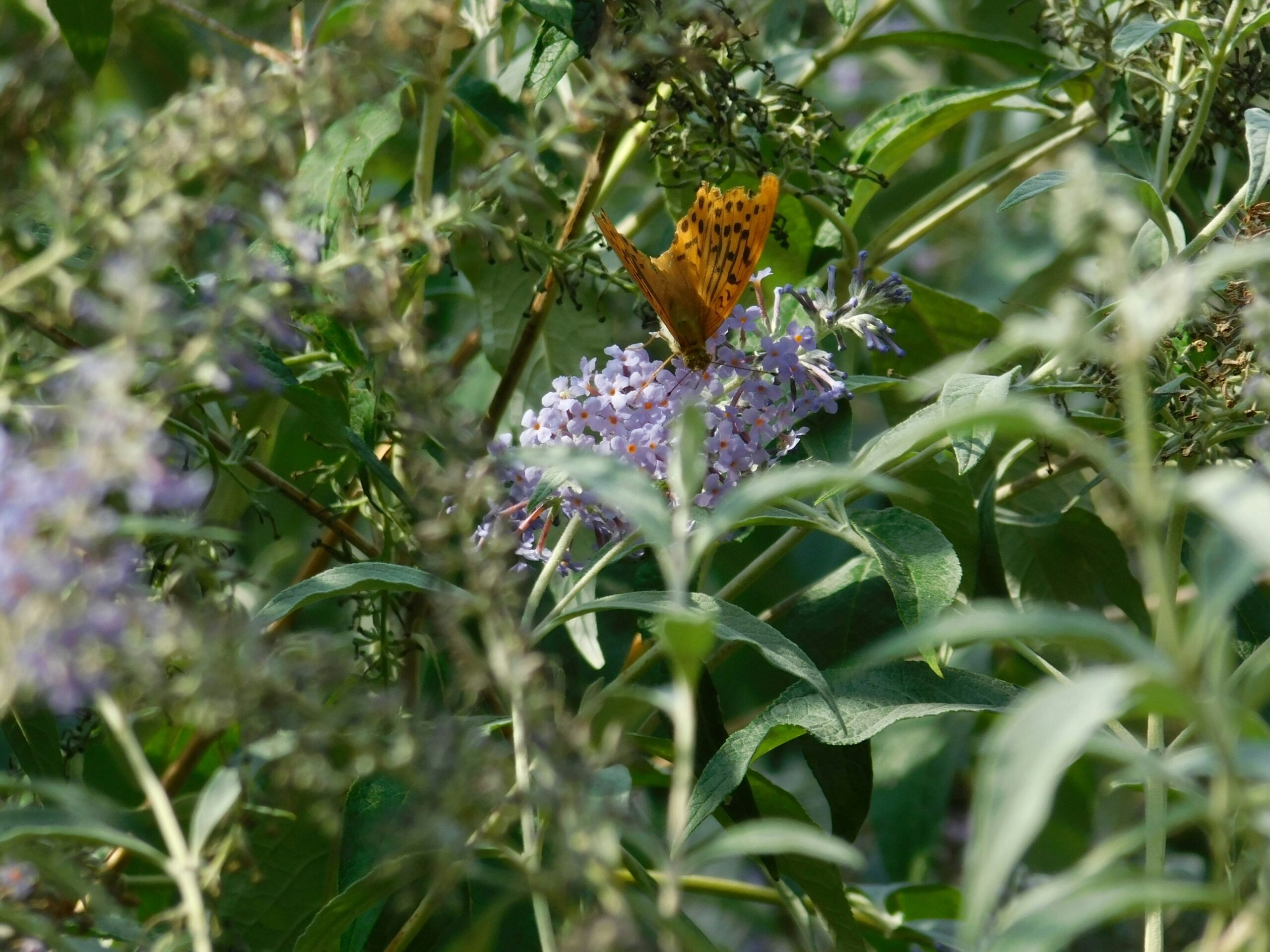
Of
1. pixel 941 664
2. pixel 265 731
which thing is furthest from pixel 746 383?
pixel 265 731

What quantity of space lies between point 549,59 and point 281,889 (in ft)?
2.27

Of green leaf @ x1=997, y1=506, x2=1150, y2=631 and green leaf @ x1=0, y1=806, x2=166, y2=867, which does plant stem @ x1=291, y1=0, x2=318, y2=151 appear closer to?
green leaf @ x1=0, y1=806, x2=166, y2=867

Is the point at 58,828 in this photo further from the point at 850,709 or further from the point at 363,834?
the point at 850,709

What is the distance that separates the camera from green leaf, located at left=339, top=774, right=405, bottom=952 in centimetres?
81

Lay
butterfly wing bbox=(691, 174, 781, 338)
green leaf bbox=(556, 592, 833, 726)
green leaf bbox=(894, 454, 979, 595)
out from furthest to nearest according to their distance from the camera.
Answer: green leaf bbox=(894, 454, 979, 595) < butterfly wing bbox=(691, 174, 781, 338) < green leaf bbox=(556, 592, 833, 726)

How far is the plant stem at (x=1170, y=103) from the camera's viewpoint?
39.4 inches

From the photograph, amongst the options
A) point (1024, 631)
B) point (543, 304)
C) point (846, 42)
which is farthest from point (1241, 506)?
point (846, 42)

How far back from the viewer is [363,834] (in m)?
0.83

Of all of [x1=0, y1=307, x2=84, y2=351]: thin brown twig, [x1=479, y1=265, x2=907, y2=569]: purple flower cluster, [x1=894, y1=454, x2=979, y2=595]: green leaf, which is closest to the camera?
[x1=0, y1=307, x2=84, y2=351]: thin brown twig

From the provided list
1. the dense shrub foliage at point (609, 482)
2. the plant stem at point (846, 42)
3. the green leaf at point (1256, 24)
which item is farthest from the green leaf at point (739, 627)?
the plant stem at point (846, 42)

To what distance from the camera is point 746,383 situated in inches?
35.6

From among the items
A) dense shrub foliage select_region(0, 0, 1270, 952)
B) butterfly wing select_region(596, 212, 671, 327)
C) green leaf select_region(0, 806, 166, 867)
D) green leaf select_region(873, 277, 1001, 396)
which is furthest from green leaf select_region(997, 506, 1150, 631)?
green leaf select_region(0, 806, 166, 867)

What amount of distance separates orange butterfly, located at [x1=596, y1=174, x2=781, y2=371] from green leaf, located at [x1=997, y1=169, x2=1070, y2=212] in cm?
17

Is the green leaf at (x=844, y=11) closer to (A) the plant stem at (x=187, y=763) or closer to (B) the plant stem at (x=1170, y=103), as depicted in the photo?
(B) the plant stem at (x=1170, y=103)
